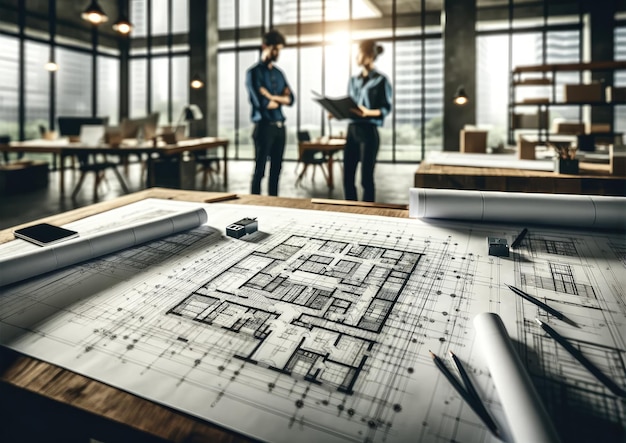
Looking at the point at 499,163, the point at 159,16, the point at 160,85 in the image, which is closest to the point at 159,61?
the point at 160,85

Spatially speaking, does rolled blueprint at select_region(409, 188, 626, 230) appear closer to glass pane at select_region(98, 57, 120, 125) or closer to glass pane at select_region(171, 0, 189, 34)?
glass pane at select_region(98, 57, 120, 125)

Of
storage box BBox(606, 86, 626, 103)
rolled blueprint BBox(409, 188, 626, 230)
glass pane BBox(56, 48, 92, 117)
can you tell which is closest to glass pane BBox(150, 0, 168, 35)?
glass pane BBox(56, 48, 92, 117)

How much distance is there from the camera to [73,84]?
414 inches

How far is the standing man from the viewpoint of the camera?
148 inches

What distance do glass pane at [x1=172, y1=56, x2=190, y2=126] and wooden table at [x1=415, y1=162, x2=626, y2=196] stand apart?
37.9ft

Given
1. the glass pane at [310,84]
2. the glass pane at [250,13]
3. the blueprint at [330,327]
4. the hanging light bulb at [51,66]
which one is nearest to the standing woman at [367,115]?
the blueprint at [330,327]

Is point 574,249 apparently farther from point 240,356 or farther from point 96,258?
point 96,258

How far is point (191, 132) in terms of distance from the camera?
11.2 meters

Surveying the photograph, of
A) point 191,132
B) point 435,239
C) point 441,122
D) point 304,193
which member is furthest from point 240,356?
point 191,132

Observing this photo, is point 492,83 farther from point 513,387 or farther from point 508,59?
point 513,387

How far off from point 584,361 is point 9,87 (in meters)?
10.9

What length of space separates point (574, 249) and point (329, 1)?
39.2 feet

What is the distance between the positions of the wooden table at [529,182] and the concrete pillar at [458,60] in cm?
A: 863

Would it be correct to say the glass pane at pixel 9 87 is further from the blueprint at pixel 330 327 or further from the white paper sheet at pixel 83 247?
the blueprint at pixel 330 327
